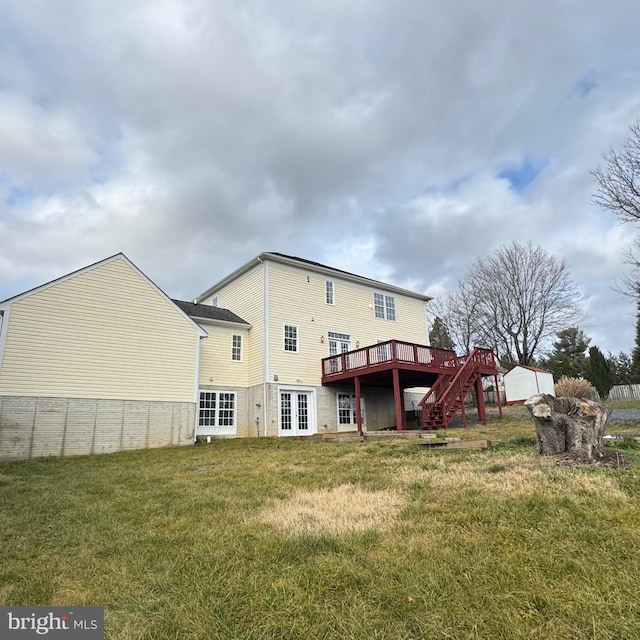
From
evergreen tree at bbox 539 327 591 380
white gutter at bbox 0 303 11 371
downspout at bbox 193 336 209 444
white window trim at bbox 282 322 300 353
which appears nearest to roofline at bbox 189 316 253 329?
downspout at bbox 193 336 209 444

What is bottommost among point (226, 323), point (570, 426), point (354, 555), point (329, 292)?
point (354, 555)

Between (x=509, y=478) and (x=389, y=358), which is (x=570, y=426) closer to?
(x=509, y=478)

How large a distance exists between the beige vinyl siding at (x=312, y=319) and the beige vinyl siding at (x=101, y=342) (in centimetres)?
385

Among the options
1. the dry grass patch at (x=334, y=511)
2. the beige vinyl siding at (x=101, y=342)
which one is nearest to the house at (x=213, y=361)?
the beige vinyl siding at (x=101, y=342)

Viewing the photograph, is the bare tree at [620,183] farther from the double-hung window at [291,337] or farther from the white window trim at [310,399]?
the white window trim at [310,399]

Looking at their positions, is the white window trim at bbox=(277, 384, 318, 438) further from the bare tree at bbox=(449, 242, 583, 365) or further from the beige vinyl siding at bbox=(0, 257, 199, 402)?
the bare tree at bbox=(449, 242, 583, 365)

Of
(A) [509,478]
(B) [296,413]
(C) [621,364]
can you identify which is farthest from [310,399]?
(C) [621,364]

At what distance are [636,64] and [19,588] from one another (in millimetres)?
16155

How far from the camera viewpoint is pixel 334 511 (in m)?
4.64

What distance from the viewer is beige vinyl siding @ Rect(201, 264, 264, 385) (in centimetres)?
1800

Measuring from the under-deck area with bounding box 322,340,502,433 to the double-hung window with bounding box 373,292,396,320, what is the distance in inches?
163

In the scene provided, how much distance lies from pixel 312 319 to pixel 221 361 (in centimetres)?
466

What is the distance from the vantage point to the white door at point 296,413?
1747cm

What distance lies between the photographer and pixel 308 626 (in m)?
2.36
